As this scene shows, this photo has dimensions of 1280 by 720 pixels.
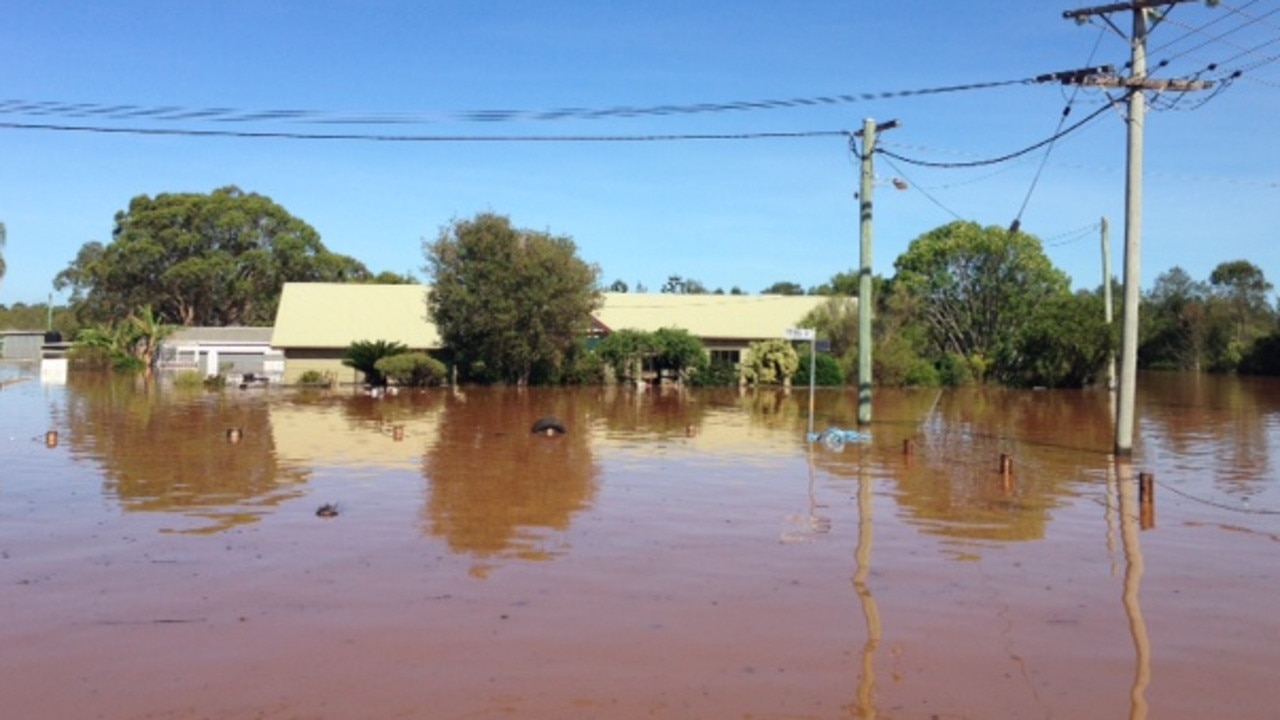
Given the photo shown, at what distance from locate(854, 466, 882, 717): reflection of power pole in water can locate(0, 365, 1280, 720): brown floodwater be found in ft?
0.15

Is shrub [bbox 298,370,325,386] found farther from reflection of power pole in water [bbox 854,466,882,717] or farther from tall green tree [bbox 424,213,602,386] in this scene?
reflection of power pole in water [bbox 854,466,882,717]

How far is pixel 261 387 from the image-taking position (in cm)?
4966

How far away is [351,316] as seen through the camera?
58375mm

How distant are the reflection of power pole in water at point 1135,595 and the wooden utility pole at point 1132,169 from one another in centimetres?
396

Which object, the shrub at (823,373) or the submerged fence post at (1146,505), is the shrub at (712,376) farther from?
the submerged fence post at (1146,505)

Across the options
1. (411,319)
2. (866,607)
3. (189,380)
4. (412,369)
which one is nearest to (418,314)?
(411,319)

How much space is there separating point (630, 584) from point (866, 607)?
6.83ft

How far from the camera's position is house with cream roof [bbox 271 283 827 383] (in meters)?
56.3

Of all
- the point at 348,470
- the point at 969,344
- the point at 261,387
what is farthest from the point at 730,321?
the point at 348,470

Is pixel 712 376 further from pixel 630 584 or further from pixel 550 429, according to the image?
pixel 630 584

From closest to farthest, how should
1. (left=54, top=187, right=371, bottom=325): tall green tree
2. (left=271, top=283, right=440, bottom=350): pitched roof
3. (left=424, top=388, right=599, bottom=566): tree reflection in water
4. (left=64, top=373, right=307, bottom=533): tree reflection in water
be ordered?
(left=424, top=388, right=599, bottom=566): tree reflection in water, (left=64, top=373, right=307, bottom=533): tree reflection in water, (left=271, top=283, right=440, bottom=350): pitched roof, (left=54, top=187, right=371, bottom=325): tall green tree

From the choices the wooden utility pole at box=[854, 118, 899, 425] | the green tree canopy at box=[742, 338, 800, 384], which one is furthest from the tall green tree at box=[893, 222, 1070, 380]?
the wooden utility pole at box=[854, 118, 899, 425]

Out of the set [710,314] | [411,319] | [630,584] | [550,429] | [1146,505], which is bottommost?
[630,584]

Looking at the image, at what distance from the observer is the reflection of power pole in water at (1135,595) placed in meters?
7.18
